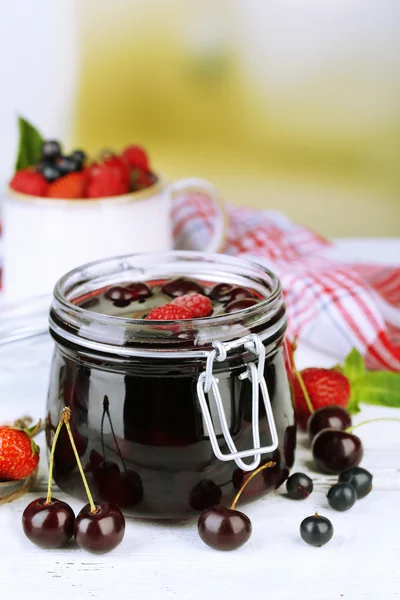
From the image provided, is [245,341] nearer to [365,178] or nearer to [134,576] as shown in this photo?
[134,576]

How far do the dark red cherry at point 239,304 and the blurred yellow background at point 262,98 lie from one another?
2.17m

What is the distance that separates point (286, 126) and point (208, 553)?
7.91 ft

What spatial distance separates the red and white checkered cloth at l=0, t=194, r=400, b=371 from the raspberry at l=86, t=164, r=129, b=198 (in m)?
A: 0.28

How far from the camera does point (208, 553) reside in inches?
29.0

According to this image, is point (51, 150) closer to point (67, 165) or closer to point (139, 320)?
point (67, 165)

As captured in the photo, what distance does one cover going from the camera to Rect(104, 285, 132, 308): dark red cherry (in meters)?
0.86

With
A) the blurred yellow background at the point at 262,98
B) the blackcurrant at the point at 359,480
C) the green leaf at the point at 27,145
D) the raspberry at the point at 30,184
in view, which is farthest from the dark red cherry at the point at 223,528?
the blurred yellow background at the point at 262,98

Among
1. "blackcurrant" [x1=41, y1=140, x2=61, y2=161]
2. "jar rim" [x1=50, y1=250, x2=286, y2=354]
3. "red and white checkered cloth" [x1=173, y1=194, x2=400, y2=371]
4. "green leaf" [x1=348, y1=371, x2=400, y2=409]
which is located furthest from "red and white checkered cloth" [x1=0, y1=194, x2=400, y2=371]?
"blackcurrant" [x1=41, y1=140, x2=61, y2=161]

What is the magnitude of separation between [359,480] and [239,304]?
0.64 feet

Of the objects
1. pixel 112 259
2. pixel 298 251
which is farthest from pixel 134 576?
pixel 298 251

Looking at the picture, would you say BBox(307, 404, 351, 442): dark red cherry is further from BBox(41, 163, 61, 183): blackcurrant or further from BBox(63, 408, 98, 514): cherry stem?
BBox(41, 163, 61, 183): blackcurrant

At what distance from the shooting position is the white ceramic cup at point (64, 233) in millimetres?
1294

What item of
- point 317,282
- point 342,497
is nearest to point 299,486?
point 342,497

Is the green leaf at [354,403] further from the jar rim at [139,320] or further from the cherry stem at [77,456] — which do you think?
the cherry stem at [77,456]
